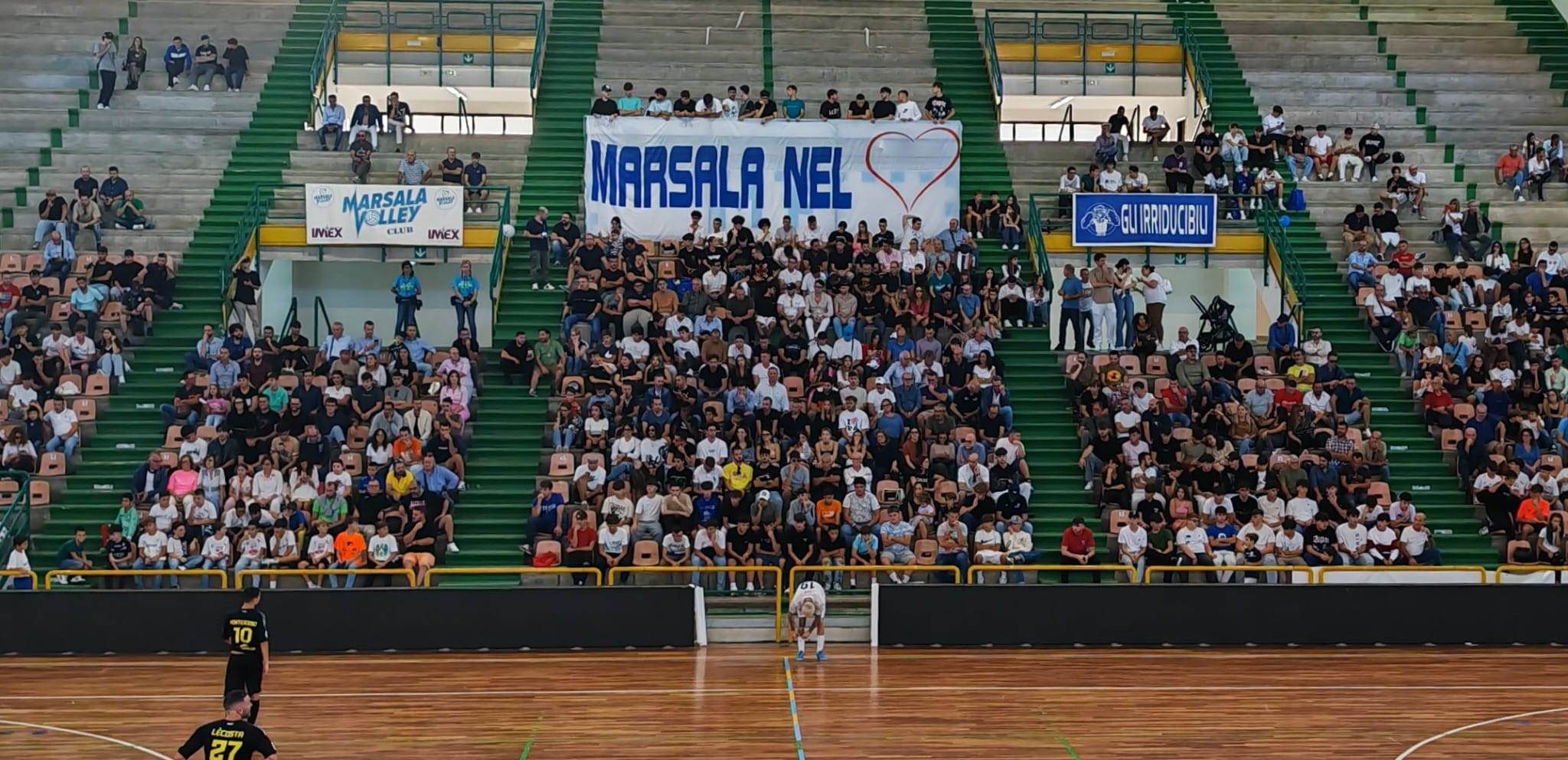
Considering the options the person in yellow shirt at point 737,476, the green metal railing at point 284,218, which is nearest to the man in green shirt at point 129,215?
the green metal railing at point 284,218

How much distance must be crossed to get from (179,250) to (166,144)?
139 inches

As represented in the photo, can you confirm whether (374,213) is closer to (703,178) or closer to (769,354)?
(703,178)

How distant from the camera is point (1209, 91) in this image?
3794 cm

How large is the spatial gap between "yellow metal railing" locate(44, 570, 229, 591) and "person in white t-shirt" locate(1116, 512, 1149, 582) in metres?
12.8

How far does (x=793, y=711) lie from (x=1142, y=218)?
17.1 m

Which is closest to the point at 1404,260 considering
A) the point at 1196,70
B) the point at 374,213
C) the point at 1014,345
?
the point at 1014,345

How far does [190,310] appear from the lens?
1239 inches

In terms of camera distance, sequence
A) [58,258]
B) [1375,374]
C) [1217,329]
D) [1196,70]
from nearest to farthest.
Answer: [58,258], [1217,329], [1375,374], [1196,70]

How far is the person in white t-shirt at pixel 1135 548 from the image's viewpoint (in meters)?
24.8

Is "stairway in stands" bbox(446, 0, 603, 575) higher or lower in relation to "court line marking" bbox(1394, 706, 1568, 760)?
higher

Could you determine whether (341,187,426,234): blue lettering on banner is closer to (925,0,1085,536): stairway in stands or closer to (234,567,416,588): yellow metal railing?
(234,567,416,588): yellow metal railing

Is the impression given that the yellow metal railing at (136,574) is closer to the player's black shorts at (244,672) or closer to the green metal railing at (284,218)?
the player's black shorts at (244,672)

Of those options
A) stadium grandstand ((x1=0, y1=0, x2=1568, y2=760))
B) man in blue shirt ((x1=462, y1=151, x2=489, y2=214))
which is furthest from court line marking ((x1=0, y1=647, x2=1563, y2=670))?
man in blue shirt ((x1=462, y1=151, x2=489, y2=214))

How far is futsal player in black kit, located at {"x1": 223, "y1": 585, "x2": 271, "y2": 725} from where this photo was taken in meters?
16.5
